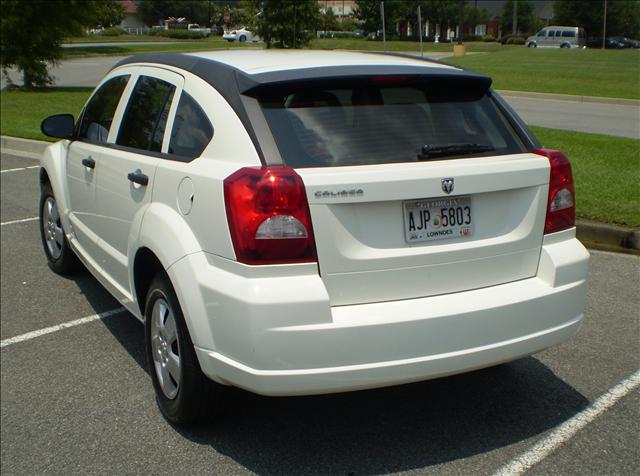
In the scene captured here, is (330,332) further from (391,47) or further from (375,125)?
(391,47)

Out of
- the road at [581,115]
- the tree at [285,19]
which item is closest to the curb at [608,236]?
the road at [581,115]

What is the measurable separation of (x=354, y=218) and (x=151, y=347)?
4.59 ft

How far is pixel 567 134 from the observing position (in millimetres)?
13102

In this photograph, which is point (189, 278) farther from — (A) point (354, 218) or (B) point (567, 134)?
(B) point (567, 134)

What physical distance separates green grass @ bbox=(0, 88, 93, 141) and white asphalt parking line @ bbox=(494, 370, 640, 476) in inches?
468

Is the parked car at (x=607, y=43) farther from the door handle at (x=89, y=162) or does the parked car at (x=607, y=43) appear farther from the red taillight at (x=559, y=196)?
the red taillight at (x=559, y=196)

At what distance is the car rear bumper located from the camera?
327 centimetres

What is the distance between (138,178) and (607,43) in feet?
152

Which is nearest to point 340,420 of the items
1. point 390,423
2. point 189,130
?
point 390,423

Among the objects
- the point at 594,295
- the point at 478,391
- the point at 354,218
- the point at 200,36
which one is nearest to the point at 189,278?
the point at 354,218

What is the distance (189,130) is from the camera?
157 inches

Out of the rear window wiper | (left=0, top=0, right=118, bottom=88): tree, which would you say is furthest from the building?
the rear window wiper

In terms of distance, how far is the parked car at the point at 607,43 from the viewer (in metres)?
42.7

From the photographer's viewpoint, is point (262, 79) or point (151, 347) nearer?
point (262, 79)
